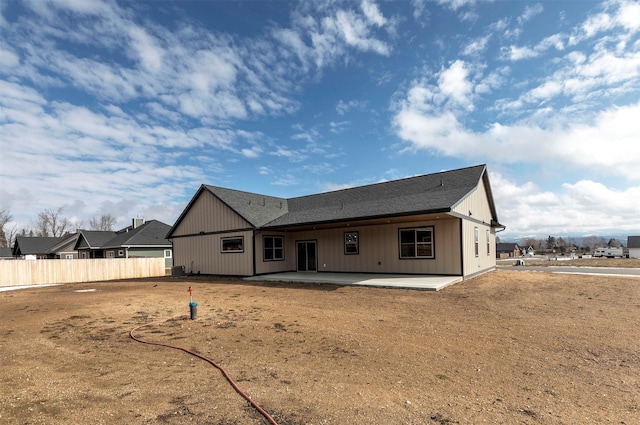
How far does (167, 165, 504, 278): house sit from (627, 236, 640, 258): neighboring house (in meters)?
70.6

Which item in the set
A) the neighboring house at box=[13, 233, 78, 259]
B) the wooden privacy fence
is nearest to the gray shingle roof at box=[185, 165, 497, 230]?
the wooden privacy fence

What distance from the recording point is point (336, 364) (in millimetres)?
5105

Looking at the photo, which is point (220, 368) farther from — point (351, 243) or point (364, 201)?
point (364, 201)

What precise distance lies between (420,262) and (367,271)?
2.85m

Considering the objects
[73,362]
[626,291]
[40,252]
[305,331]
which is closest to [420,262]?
[626,291]

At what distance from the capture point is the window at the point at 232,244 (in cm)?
1929

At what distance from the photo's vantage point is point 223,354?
5.62 meters

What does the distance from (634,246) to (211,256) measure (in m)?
88.2

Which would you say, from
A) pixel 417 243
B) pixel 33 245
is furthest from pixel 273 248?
pixel 33 245

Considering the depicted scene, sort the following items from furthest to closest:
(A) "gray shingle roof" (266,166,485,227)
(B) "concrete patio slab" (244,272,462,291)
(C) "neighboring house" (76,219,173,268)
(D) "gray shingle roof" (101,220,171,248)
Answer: (D) "gray shingle roof" (101,220,171,248) < (C) "neighboring house" (76,219,173,268) < (A) "gray shingle roof" (266,166,485,227) < (B) "concrete patio slab" (244,272,462,291)

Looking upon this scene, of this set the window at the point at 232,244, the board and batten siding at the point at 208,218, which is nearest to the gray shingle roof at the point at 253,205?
the board and batten siding at the point at 208,218

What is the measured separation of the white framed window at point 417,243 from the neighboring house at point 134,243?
2420 centimetres

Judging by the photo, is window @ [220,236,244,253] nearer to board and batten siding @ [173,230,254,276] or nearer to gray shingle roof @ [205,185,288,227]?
board and batten siding @ [173,230,254,276]

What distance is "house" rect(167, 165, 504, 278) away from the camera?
595 inches
